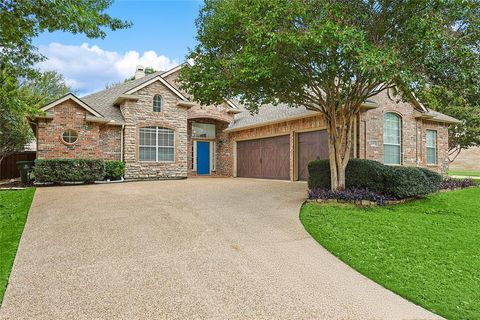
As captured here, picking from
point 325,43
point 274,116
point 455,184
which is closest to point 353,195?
point 325,43

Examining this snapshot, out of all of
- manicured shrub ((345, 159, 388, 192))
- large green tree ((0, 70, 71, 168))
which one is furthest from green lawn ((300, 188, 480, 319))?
large green tree ((0, 70, 71, 168))

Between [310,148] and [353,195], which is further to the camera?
[310,148]

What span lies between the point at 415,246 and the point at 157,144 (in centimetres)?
1367

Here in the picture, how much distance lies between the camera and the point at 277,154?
16812mm

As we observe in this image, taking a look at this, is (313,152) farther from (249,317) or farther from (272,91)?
(249,317)

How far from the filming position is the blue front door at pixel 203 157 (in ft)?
66.6

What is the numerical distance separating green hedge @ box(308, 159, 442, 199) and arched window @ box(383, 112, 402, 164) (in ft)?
11.3

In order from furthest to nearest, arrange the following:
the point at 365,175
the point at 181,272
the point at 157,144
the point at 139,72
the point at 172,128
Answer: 1. the point at 139,72
2. the point at 172,128
3. the point at 157,144
4. the point at 365,175
5. the point at 181,272

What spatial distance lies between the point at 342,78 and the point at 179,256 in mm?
6897

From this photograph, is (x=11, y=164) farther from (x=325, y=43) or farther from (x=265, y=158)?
(x=325, y=43)

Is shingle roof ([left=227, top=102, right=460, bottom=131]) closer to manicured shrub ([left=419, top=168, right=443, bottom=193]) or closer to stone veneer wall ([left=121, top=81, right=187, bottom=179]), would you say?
stone veneer wall ([left=121, top=81, right=187, bottom=179])

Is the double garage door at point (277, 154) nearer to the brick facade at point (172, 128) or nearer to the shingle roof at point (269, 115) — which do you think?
the brick facade at point (172, 128)

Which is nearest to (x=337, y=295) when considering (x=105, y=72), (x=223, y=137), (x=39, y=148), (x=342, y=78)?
(x=342, y=78)

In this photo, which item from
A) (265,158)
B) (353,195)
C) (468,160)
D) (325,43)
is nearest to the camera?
(325,43)
